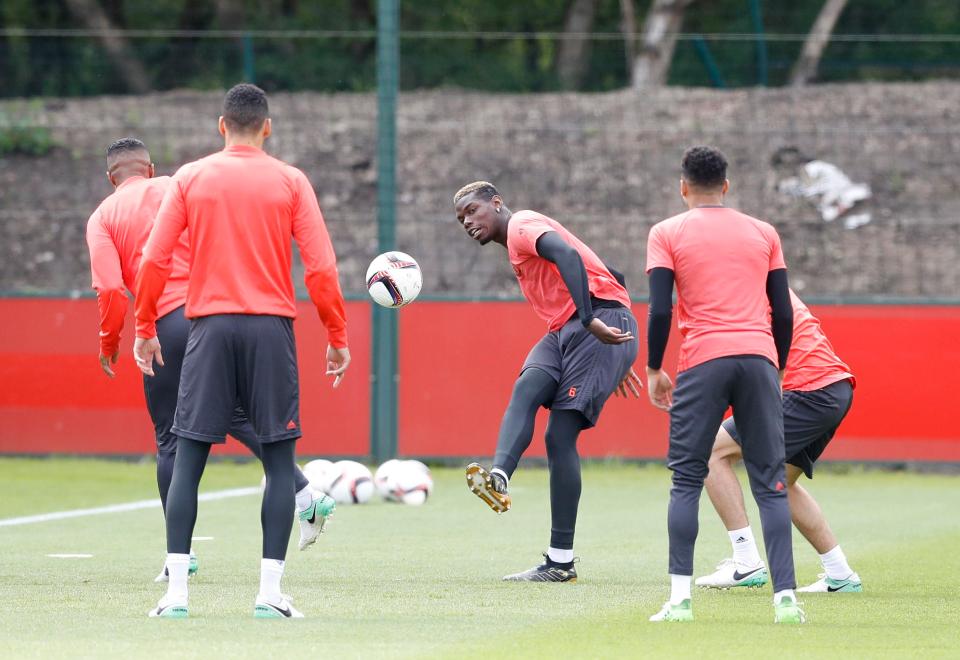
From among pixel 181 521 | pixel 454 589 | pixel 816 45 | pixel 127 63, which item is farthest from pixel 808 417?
pixel 127 63

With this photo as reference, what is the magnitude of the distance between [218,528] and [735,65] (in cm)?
1614

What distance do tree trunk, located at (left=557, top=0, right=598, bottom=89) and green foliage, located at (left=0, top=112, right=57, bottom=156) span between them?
Result: 7864 mm

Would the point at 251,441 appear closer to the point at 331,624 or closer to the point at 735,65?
the point at 331,624

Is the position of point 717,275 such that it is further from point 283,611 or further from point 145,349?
point 145,349

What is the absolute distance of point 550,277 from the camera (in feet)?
27.2

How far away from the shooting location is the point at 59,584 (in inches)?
299

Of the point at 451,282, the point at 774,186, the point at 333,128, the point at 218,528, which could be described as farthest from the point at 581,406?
the point at 333,128

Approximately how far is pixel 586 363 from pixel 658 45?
1793cm

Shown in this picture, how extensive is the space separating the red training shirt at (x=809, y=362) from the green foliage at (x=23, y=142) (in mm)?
17013

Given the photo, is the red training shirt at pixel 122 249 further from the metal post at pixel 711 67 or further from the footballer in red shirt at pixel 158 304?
the metal post at pixel 711 67

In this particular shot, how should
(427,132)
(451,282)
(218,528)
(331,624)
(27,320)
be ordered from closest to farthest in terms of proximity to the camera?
1. (331,624)
2. (218,528)
3. (27,320)
4. (451,282)
5. (427,132)

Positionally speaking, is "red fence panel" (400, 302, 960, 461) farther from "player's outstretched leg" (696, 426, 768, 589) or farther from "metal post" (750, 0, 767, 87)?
"metal post" (750, 0, 767, 87)

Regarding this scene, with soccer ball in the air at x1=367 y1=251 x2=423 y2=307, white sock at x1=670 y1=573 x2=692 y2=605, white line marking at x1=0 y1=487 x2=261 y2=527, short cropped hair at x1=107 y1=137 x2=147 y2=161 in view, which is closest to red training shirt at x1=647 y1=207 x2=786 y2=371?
white sock at x1=670 y1=573 x2=692 y2=605

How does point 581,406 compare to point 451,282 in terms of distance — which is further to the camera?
point 451,282
